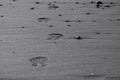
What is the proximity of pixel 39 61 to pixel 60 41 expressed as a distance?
235 mm

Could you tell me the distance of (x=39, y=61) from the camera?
42.5 inches

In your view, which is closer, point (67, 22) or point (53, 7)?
point (67, 22)

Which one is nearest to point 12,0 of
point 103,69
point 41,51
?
point 41,51

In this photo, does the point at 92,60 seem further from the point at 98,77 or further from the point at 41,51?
the point at 41,51

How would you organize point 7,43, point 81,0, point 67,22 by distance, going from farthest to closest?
point 81,0 < point 67,22 < point 7,43

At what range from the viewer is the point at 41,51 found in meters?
1.16

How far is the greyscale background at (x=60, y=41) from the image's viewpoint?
1.00 m

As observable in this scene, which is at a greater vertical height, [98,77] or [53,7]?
[53,7]

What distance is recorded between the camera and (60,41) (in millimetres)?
1269

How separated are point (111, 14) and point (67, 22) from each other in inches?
14.8

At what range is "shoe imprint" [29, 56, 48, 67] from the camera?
3.47 feet

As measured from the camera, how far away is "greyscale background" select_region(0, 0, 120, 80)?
100 centimetres

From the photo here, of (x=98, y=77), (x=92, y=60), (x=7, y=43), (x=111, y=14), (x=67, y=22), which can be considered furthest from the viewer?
(x=111, y=14)

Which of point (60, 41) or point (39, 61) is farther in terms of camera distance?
point (60, 41)
